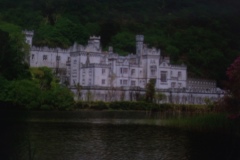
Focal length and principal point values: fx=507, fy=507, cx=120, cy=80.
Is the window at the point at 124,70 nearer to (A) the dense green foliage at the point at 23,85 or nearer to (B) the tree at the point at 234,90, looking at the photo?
(A) the dense green foliage at the point at 23,85

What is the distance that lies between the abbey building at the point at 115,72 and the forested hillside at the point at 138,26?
8349 mm

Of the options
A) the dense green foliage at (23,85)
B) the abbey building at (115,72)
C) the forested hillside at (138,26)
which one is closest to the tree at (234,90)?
the dense green foliage at (23,85)

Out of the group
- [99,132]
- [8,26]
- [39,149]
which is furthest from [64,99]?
[39,149]

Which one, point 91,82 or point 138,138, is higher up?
point 91,82

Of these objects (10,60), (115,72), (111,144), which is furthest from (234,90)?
(115,72)

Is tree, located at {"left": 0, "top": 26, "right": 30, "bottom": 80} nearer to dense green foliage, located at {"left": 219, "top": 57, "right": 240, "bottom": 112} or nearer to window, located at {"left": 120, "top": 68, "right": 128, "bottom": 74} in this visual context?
window, located at {"left": 120, "top": 68, "right": 128, "bottom": 74}

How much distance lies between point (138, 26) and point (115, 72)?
26.4 metres

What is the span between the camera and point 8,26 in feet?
212

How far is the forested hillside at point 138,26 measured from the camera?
77438 mm

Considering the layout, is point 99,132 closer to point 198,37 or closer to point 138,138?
point 138,138

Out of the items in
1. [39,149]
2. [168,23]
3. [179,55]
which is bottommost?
[39,149]

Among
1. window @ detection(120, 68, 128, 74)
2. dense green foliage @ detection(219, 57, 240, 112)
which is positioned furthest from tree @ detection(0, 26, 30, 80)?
dense green foliage @ detection(219, 57, 240, 112)

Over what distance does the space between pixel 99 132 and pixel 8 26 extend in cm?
4147

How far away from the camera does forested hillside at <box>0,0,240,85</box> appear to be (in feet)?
254
